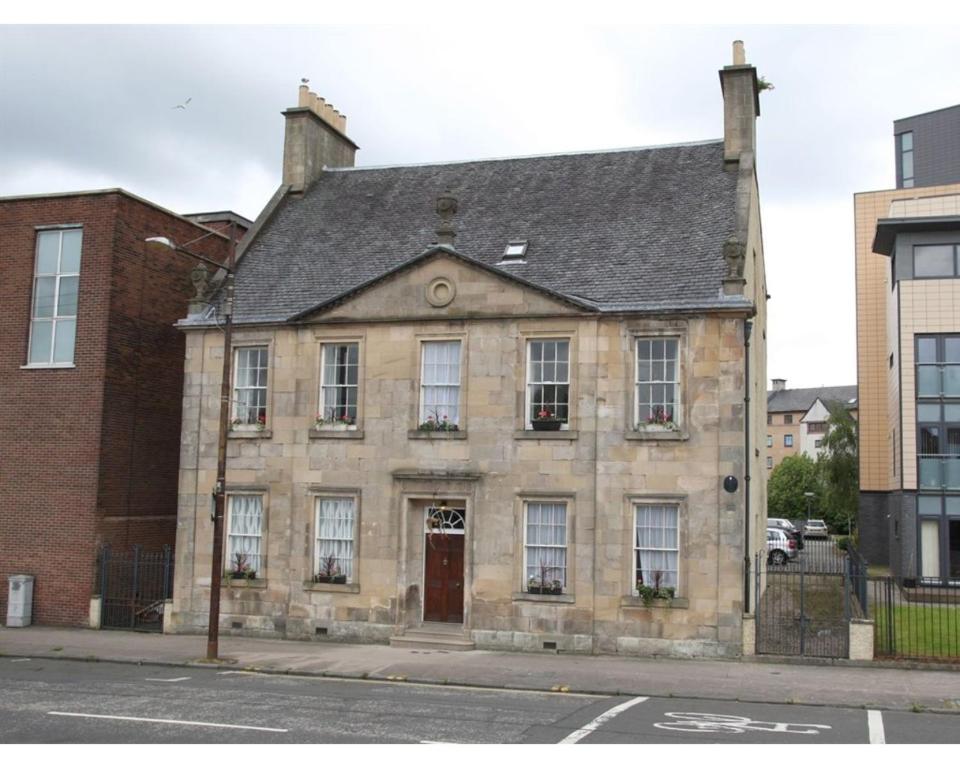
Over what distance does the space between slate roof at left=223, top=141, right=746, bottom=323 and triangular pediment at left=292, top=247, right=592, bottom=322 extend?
0.62 meters

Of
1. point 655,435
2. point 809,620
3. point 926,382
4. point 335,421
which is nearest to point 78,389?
point 335,421

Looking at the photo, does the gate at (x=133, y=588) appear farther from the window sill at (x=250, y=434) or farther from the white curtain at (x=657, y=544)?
the white curtain at (x=657, y=544)

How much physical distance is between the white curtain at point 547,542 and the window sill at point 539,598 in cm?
35

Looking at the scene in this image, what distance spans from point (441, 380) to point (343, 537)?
14.7 ft

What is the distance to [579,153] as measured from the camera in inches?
1110

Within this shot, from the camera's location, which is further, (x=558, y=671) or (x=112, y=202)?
(x=112, y=202)

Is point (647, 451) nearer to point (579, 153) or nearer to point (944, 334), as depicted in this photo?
point (579, 153)

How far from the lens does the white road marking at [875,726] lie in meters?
12.7

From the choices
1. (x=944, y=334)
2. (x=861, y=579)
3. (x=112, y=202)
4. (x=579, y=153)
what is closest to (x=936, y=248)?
(x=944, y=334)

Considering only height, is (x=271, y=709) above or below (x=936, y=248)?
below

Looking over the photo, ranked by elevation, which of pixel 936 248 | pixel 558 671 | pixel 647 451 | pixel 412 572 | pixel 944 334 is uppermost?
pixel 936 248

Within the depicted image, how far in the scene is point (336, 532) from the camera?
24.0 metres

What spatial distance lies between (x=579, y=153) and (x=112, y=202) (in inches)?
505

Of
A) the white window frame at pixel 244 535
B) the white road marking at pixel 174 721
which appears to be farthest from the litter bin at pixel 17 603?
the white road marking at pixel 174 721
